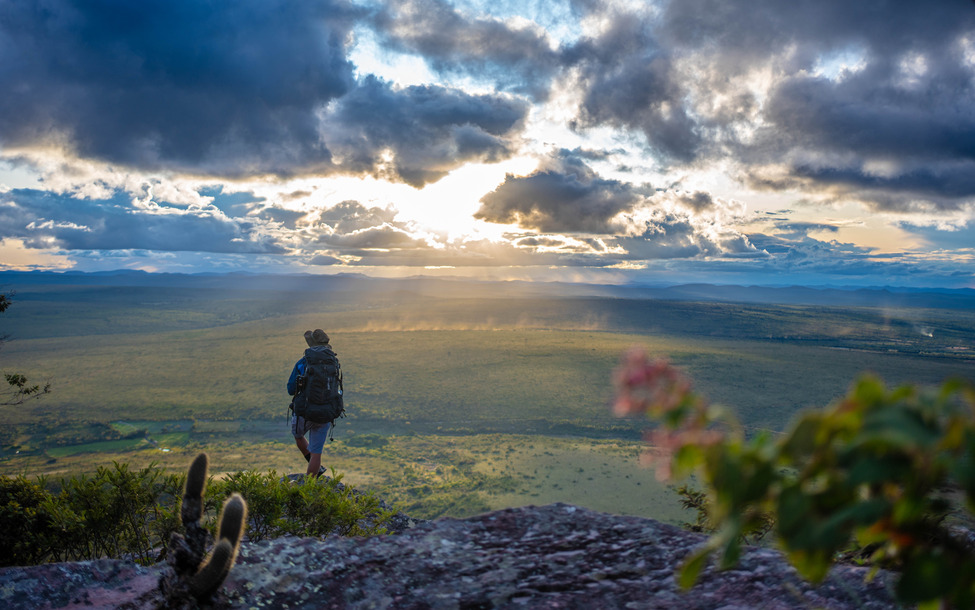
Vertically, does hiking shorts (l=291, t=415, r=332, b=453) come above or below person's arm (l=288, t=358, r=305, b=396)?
below

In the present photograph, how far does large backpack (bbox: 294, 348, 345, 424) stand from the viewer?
25.8 feet

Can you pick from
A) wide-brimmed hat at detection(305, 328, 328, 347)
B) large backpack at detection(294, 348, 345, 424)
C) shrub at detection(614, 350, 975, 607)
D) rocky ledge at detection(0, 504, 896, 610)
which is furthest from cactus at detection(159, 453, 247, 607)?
wide-brimmed hat at detection(305, 328, 328, 347)

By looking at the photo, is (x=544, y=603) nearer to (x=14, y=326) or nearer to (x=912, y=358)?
(x=912, y=358)

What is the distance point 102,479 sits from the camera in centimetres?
480

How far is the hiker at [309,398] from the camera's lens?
7.91 metres

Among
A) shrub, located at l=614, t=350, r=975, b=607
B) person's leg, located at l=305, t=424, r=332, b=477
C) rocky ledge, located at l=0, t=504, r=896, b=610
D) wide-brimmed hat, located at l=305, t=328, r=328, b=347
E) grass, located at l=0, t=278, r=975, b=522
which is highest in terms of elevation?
shrub, located at l=614, t=350, r=975, b=607

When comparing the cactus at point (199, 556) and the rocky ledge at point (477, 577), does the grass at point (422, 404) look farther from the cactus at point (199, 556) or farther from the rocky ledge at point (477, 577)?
the cactus at point (199, 556)

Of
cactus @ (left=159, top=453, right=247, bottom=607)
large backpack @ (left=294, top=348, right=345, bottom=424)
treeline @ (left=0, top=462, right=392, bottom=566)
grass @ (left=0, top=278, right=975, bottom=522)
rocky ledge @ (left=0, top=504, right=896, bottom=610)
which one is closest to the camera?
cactus @ (left=159, top=453, right=247, bottom=607)

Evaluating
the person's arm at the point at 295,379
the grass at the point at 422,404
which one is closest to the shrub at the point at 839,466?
the grass at the point at 422,404

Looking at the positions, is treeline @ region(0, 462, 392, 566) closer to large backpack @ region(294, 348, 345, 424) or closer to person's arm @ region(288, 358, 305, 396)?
large backpack @ region(294, 348, 345, 424)

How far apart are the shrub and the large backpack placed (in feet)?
24.8

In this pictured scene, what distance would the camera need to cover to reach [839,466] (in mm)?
822

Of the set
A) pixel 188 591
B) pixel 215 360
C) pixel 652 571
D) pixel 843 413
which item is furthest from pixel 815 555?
pixel 215 360

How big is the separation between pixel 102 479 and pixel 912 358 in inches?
3498
